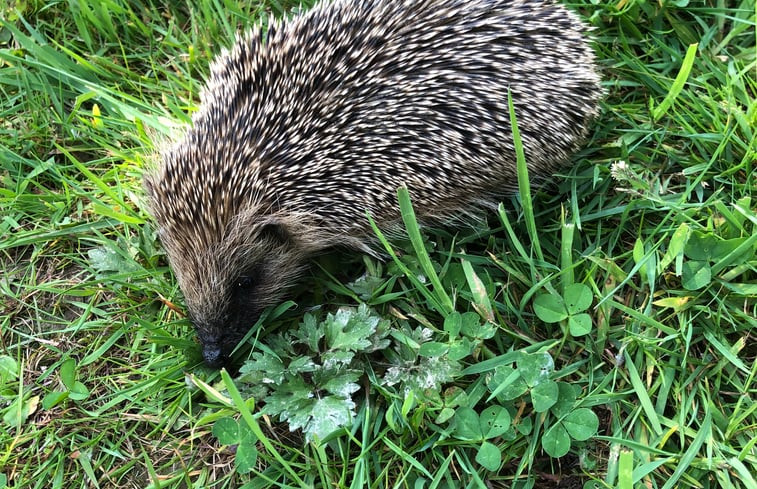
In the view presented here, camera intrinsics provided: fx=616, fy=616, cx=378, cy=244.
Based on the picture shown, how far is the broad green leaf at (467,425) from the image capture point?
3135mm

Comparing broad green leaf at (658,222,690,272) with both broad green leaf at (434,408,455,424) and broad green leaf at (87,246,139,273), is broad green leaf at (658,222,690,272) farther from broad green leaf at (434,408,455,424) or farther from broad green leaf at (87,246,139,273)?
broad green leaf at (87,246,139,273)

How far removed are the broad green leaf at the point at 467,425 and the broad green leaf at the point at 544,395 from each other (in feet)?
1.01

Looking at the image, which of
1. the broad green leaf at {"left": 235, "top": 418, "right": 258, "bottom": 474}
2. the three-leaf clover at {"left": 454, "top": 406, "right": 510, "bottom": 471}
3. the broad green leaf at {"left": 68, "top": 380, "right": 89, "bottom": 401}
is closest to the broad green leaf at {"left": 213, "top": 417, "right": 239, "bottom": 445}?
the broad green leaf at {"left": 235, "top": 418, "right": 258, "bottom": 474}

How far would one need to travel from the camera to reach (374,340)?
342 centimetres

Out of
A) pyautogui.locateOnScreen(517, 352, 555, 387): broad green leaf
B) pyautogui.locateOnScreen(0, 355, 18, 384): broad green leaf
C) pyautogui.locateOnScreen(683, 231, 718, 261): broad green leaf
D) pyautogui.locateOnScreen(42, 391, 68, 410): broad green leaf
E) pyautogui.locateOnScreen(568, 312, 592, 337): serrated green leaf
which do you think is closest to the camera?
pyautogui.locateOnScreen(517, 352, 555, 387): broad green leaf

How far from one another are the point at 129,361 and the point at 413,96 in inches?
91.2

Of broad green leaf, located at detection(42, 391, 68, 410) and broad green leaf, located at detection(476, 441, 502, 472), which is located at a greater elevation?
broad green leaf, located at detection(42, 391, 68, 410)

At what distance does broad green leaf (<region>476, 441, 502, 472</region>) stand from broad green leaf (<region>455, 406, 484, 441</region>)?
0.06 m

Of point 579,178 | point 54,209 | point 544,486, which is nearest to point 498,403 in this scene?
point 544,486

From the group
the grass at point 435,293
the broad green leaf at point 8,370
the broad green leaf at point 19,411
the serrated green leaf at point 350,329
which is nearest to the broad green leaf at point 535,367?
the grass at point 435,293

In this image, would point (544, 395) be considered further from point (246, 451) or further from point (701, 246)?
point (246, 451)

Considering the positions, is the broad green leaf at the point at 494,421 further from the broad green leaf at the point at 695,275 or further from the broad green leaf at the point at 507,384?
the broad green leaf at the point at 695,275

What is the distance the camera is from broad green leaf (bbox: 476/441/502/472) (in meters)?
3.05

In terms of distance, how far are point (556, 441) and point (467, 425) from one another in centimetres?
45
